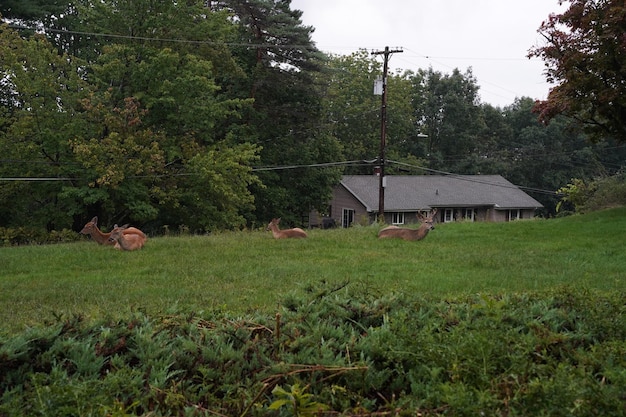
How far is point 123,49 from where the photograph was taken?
23375 mm

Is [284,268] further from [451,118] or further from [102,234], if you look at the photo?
[451,118]

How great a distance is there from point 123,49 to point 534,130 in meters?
44.1

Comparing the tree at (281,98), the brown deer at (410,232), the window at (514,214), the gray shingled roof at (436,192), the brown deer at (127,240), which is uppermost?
the tree at (281,98)

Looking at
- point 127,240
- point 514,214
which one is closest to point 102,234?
point 127,240

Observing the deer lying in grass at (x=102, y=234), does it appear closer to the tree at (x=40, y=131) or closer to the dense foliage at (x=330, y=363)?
the tree at (x=40, y=131)

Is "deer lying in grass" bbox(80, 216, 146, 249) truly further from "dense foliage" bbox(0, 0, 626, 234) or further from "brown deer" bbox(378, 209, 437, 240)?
"brown deer" bbox(378, 209, 437, 240)

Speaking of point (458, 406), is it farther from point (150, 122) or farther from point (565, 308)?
point (150, 122)

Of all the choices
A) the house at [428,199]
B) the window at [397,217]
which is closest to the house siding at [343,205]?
the house at [428,199]

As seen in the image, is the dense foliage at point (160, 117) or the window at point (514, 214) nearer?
the dense foliage at point (160, 117)

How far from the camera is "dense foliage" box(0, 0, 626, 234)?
21875 mm

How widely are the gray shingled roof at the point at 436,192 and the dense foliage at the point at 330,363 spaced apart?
124 ft

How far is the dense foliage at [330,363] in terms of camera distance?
2398 millimetres

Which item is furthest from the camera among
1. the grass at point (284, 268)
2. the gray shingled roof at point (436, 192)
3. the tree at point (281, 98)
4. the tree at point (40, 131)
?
the gray shingled roof at point (436, 192)

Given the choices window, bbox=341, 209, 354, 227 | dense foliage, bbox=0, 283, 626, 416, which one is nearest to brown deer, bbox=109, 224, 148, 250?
dense foliage, bbox=0, 283, 626, 416
